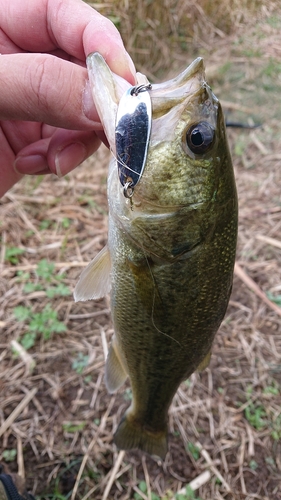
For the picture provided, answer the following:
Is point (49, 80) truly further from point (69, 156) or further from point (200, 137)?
point (69, 156)

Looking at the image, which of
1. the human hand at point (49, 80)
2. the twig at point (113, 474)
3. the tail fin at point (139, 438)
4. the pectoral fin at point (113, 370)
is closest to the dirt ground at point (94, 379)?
the twig at point (113, 474)

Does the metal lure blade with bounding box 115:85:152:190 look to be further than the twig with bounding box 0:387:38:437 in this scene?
No

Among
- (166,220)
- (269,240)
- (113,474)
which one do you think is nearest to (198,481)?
(113,474)

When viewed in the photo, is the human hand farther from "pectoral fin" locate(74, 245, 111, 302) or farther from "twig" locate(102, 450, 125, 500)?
"twig" locate(102, 450, 125, 500)

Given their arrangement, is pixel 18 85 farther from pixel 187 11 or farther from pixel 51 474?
pixel 187 11

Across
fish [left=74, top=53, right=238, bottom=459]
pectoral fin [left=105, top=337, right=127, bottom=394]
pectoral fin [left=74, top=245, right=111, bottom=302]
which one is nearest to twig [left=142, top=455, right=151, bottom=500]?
pectoral fin [left=105, top=337, right=127, bottom=394]

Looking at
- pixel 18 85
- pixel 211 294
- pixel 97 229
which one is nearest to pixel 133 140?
pixel 18 85
